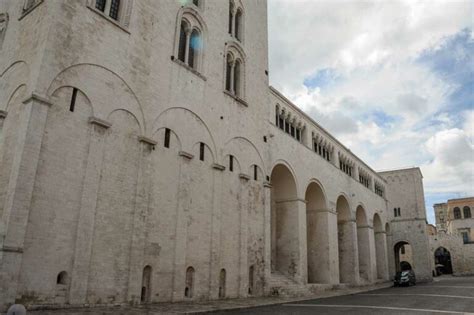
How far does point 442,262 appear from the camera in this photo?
53.9m

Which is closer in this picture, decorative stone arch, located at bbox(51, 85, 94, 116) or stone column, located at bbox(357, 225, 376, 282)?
decorative stone arch, located at bbox(51, 85, 94, 116)

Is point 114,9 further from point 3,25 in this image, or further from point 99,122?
point 99,122

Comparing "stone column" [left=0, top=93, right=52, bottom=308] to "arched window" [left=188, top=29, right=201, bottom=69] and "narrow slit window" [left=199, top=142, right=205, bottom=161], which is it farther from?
"arched window" [left=188, top=29, right=201, bottom=69]

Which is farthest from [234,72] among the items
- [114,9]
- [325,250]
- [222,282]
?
[325,250]

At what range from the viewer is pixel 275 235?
72.2ft

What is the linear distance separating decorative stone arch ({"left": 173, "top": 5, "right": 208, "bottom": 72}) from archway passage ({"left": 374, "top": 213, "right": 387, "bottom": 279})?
28.9 m

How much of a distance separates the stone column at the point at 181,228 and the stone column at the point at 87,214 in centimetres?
323

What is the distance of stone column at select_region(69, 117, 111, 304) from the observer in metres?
9.43

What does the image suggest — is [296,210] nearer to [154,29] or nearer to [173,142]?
[173,142]

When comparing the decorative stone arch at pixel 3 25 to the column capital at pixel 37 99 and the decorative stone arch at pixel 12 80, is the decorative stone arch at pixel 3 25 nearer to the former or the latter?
the decorative stone arch at pixel 12 80

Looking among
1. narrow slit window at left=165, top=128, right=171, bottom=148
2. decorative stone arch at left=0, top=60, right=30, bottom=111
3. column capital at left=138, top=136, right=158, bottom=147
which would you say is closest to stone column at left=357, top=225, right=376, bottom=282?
narrow slit window at left=165, top=128, right=171, bottom=148

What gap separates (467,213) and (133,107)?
6966 cm

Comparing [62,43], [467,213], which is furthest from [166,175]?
[467,213]

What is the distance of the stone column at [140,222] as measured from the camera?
35.5 ft
